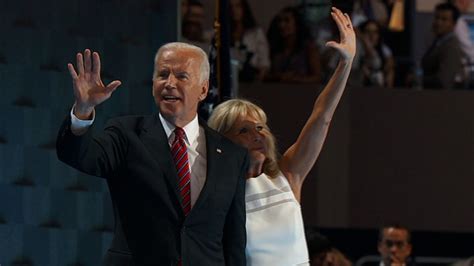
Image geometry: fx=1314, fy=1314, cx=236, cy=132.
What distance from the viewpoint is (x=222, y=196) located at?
3516 millimetres

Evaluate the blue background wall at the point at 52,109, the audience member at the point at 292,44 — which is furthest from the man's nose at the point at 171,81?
the audience member at the point at 292,44

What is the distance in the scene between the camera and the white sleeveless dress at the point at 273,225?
4.01 metres

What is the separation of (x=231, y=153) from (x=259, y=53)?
5235 mm

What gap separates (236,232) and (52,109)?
1.50 meters

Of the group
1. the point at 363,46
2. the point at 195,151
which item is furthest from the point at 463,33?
the point at 195,151

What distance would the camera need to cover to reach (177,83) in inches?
137

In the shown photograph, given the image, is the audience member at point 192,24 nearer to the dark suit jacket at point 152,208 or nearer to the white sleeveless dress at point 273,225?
the white sleeveless dress at point 273,225

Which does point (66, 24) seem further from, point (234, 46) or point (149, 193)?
point (234, 46)

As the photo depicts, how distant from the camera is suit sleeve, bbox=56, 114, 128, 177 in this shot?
3224 mm

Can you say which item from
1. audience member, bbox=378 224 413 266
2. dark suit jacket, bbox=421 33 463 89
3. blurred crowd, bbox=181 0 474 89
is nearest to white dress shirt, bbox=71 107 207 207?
audience member, bbox=378 224 413 266

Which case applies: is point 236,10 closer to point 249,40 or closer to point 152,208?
point 249,40

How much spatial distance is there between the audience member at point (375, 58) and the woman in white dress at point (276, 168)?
485 centimetres

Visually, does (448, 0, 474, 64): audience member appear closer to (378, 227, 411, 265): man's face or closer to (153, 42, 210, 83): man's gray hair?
(378, 227, 411, 265): man's face

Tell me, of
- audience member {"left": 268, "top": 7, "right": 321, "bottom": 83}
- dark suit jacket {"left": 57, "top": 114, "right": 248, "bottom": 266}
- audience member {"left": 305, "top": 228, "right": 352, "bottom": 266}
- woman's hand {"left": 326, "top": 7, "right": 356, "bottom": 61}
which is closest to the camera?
dark suit jacket {"left": 57, "top": 114, "right": 248, "bottom": 266}
